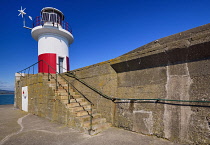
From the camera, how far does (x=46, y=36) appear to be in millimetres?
11477

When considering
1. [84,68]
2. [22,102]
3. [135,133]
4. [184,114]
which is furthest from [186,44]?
[22,102]

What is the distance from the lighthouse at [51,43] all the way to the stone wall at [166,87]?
7706 mm

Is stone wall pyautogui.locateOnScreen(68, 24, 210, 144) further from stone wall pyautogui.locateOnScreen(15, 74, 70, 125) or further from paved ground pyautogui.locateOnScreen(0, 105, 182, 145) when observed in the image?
stone wall pyautogui.locateOnScreen(15, 74, 70, 125)

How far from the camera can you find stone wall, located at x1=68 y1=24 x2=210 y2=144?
3.02 meters

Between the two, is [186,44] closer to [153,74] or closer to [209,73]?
[209,73]

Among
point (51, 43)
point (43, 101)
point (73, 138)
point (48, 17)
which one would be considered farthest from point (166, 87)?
point (48, 17)

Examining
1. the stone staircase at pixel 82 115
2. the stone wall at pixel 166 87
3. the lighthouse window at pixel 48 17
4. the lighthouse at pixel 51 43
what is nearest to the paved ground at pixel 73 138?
the stone staircase at pixel 82 115

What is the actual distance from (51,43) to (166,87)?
10.8 meters

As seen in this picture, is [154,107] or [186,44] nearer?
[186,44]

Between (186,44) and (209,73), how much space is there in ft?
2.91

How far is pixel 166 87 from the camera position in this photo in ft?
11.9

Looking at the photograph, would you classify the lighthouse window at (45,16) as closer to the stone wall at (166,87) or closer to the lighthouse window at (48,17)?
the lighthouse window at (48,17)


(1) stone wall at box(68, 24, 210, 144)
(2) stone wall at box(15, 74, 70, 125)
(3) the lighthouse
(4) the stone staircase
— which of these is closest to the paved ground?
(4) the stone staircase

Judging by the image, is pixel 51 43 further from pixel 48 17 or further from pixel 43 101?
pixel 43 101
